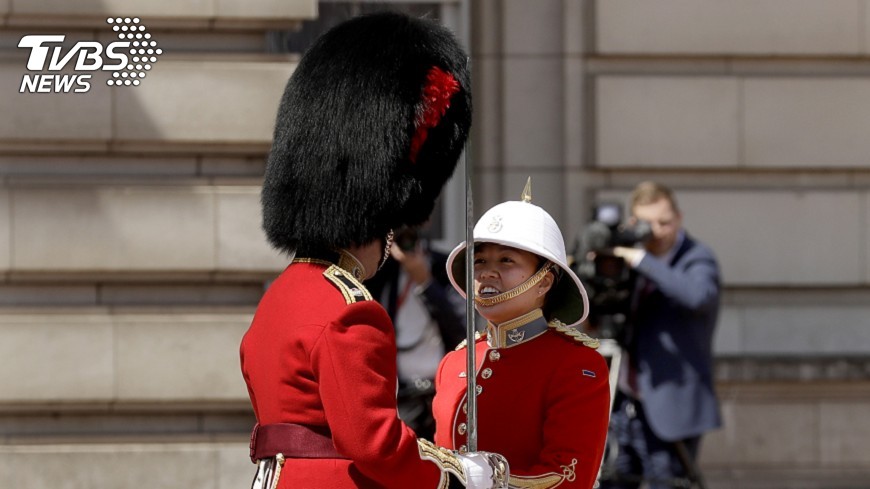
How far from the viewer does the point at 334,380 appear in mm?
3537

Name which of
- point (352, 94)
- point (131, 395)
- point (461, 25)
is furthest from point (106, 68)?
point (352, 94)

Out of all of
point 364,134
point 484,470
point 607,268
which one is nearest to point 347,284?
point 364,134

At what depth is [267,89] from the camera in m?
7.46

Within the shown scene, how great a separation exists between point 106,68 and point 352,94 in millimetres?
3806

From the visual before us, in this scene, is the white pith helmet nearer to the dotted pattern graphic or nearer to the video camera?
the video camera

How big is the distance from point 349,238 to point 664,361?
355cm

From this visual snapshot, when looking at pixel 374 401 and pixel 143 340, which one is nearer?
pixel 374 401

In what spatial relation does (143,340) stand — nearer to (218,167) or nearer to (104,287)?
(104,287)

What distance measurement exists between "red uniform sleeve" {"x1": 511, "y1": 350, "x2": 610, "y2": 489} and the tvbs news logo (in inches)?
155

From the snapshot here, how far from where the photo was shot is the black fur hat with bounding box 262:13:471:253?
12.5 feet

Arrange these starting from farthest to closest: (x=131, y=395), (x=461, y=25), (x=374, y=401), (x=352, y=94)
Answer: (x=461, y=25)
(x=131, y=395)
(x=352, y=94)
(x=374, y=401)

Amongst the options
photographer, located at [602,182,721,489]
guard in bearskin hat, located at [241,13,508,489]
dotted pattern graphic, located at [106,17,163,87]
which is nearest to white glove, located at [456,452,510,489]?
guard in bearskin hat, located at [241,13,508,489]

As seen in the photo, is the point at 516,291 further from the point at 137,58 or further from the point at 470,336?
the point at 137,58

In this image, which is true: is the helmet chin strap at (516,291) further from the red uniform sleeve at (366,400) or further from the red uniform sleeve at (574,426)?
the red uniform sleeve at (366,400)
